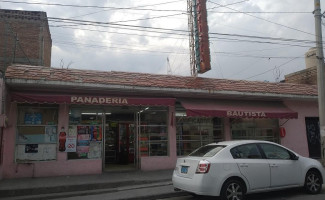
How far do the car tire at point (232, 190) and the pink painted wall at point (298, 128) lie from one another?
8808mm

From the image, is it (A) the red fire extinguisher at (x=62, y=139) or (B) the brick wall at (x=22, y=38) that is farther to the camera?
(B) the brick wall at (x=22, y=38)

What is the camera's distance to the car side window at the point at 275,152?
25.0ft

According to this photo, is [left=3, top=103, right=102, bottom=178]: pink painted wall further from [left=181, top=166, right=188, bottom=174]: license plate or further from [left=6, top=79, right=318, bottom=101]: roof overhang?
[left=181, top=166, right=188, bottom=174]: license plate

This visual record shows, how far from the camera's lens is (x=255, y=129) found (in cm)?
1453

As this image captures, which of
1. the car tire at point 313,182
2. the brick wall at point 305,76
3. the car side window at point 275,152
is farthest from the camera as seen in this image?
the brick wall at point 305,76

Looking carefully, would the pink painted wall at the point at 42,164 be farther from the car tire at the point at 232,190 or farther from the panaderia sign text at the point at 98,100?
the car tire at the point at 232,190

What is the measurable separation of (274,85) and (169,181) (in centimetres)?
839

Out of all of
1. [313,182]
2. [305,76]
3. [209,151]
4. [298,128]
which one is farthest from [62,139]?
[305,76]

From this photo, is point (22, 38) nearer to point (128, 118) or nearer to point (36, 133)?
point (128, 118)

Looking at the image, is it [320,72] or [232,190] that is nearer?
[232,190]

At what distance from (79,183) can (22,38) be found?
18643 mm

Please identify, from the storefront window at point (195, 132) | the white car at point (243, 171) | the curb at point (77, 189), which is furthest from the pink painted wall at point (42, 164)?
the white car at point (243, 171)

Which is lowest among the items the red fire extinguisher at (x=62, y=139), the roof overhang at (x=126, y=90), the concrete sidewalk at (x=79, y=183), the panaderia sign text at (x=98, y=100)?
the concrete sidewalk at (x=79, y=183)

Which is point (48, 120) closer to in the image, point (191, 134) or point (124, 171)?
point (124, 171)
